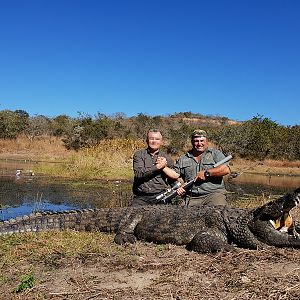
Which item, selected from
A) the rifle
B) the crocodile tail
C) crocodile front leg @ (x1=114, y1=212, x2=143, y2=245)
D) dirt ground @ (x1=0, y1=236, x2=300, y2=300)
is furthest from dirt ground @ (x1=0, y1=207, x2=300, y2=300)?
the rifle

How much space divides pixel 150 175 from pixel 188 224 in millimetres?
1644

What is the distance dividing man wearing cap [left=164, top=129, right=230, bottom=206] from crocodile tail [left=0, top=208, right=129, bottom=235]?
106 cm

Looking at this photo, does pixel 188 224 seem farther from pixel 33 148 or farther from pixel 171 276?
pixel 33 148

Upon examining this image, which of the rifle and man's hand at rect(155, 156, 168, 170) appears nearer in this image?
the rifle

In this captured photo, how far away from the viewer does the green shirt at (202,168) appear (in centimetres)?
654

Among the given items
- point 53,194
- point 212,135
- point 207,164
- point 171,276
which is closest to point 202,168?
point 207,164

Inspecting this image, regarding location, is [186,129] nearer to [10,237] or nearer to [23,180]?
[23,180]

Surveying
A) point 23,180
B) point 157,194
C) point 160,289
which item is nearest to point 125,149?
point 23,180

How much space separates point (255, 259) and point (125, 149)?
15.7 meters

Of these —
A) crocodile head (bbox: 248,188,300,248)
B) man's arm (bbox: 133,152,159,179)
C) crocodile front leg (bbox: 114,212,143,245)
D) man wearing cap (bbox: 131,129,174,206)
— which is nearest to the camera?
crocodile head (bbox: 248,188,300,248)

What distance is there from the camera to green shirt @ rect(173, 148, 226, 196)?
654 cm

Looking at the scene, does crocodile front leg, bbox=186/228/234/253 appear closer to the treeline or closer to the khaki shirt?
the khaki shirt

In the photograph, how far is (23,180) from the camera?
49.9 feet

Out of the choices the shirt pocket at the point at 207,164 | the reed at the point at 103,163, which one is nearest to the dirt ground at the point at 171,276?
the shirt pocket at the point at 207,164
